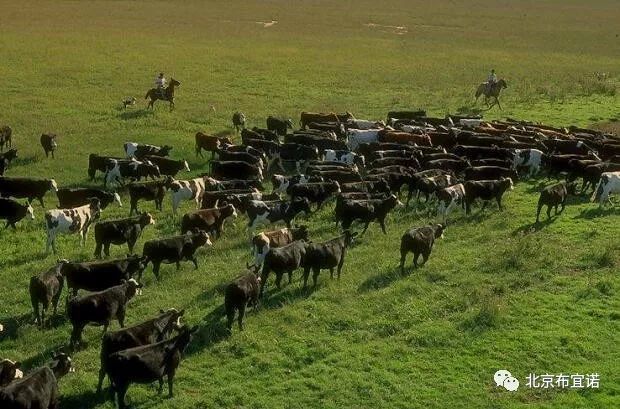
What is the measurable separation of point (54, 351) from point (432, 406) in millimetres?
6311

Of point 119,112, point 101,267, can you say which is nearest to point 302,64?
point 119,112

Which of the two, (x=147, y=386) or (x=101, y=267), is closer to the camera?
(x=147, y=386)

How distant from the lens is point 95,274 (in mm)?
13969

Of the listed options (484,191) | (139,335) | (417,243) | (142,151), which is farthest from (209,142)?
(139,335)

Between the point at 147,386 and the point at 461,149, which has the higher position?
the point at 461,149

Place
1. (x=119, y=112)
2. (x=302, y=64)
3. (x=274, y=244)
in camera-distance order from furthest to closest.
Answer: (x=302, y=64) → (x=119, y=112) → (x=274, y=244)

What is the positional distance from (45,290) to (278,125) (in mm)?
17072

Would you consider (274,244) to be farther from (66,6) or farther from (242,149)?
(66,6)

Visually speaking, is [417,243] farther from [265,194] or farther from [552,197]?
[265,194]

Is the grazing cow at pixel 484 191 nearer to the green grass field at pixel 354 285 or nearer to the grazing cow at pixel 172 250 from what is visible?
the green grass field at pixel 354 285

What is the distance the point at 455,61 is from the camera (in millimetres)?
50406

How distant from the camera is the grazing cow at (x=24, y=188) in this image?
1973cm

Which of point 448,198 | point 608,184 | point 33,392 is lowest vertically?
point 33,392

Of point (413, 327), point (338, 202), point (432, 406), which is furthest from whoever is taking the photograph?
point (338, 202)
